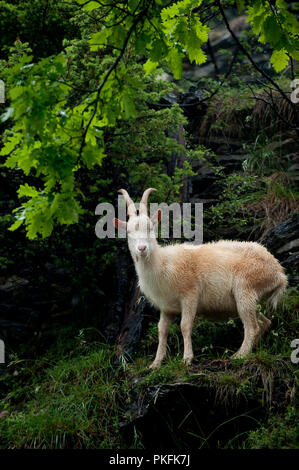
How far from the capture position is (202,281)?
19.0 feet

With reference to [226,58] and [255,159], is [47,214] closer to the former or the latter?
[255,159]

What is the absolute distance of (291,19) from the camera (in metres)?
3.17

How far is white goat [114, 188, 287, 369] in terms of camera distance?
558 cm

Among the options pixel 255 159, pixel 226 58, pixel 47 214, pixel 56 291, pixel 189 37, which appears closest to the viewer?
pixel 47 214

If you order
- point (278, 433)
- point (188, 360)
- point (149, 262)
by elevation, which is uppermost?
point (149, 262)

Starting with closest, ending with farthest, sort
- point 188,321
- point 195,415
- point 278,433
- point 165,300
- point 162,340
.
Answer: point 278,433
point 195,415
point 188,321
point 165,300
point 162,340

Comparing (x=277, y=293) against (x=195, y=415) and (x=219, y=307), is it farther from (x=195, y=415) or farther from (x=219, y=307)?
(x=195, y=415)

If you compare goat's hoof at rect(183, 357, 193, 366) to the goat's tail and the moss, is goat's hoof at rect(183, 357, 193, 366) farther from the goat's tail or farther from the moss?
the goat's tail

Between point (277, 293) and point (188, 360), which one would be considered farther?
point (277, 293)

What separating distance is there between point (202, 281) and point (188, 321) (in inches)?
21.6

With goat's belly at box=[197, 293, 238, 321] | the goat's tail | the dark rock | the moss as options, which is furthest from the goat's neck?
the moss

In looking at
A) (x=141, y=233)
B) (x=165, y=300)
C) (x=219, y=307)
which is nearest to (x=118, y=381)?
(x=165, y=300)
